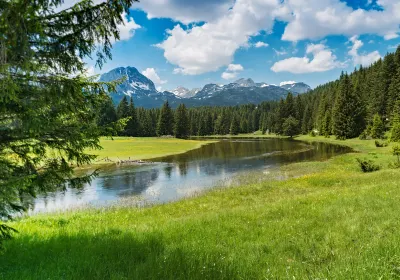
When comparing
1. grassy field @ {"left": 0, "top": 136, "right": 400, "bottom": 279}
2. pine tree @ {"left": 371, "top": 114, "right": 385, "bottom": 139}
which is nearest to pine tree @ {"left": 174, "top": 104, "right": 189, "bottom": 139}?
pine tree @ {"left": 371, "top": 114, "right": 385, "bottom": 139}

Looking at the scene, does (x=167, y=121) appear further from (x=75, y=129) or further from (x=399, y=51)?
(x=75, y=129)

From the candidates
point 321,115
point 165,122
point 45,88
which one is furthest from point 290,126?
point 45,88

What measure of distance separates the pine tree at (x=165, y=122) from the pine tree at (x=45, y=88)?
110797 mm

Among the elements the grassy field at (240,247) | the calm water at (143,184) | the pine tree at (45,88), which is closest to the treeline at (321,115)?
the pine tree at (45,88)

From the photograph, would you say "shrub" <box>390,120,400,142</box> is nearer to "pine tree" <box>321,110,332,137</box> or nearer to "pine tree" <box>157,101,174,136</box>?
"pine tree" <box>321,110,332,137</box>

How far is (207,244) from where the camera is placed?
7270 mm

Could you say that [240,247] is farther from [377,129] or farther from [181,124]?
[181,124]


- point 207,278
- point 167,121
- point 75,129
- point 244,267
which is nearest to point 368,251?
point 244,267

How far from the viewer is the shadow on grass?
16.6 ft

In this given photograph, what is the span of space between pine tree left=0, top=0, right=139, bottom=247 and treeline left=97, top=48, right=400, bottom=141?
4.81 m

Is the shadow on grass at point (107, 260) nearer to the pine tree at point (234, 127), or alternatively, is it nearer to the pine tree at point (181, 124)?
the pine tree at point (181, 124)

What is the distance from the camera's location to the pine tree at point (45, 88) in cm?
454

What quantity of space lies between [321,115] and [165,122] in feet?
210

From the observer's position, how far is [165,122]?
118500 mm
